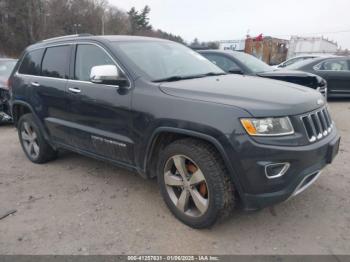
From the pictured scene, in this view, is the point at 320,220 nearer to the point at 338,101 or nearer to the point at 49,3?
the point at 338,101

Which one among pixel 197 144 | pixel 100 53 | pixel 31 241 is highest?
pixel 100 53

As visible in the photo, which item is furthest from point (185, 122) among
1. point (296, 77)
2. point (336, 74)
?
point (336, 74)

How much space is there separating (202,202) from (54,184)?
2.17 metres

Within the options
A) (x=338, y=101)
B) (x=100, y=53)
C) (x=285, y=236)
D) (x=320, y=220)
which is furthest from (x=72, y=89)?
(x=338, y=101)

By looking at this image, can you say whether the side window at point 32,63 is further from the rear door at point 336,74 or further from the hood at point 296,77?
the rear door at point 336,74

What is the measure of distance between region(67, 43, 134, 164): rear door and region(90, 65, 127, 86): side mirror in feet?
0.23

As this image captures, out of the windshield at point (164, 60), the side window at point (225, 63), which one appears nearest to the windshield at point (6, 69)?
the side window at point (225, 63)

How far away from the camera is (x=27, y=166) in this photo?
4.73m

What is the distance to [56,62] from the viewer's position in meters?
4.17

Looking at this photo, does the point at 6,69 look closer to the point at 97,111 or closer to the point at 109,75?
the point at 97,111

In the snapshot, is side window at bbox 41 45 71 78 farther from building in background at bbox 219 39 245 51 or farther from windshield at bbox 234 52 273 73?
building in background at bbox 219 39 245 51

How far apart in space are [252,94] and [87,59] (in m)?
2.06

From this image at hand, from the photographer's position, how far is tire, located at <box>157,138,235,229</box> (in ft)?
8.68

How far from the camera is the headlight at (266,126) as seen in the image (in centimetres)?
245
